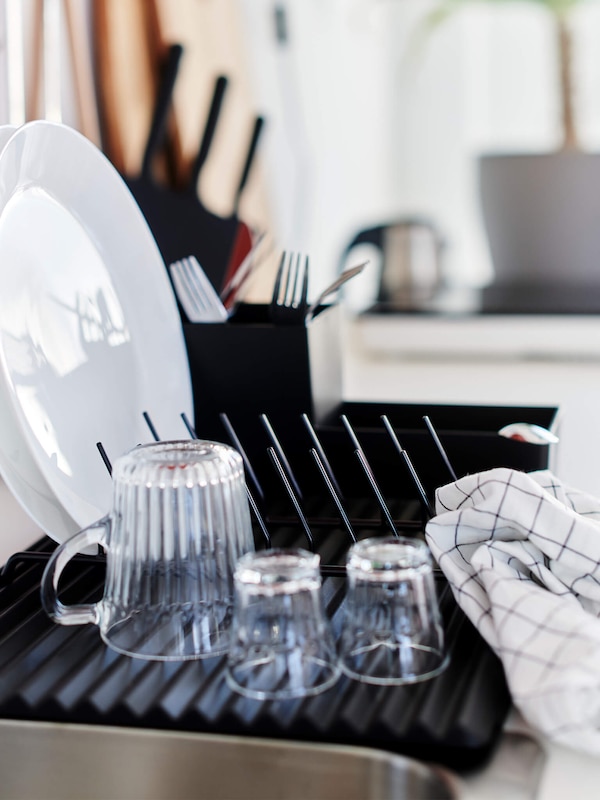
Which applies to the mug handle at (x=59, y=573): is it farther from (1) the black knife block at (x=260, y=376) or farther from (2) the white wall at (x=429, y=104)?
(2) the white wall at (x=429, y=104)

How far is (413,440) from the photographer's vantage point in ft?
2.42

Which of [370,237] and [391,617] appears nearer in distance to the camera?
[391,617]

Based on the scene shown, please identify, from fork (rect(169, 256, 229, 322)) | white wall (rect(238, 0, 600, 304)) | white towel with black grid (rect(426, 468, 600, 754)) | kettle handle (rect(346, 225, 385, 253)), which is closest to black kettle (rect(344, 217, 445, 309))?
kettle handle (rect(346, 225, 385, 253))

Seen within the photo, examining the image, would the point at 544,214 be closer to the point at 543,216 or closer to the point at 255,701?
the point at 543,216

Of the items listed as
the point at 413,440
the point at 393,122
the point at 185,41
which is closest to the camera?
the point at 413,440

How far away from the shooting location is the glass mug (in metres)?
0.52

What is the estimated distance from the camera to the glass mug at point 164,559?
516 millimetres

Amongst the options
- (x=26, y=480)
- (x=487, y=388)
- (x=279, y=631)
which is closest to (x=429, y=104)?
(x=487, y=388)

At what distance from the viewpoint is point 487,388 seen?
122cm

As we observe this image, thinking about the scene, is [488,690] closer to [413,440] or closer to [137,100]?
[413,440]

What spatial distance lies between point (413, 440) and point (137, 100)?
0.79 m

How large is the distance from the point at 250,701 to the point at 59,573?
0.13 m

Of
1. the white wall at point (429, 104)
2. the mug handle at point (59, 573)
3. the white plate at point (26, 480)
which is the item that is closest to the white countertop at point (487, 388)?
the white plate at point (26, 480)

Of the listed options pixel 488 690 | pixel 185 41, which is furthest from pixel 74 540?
pixel 185 41
